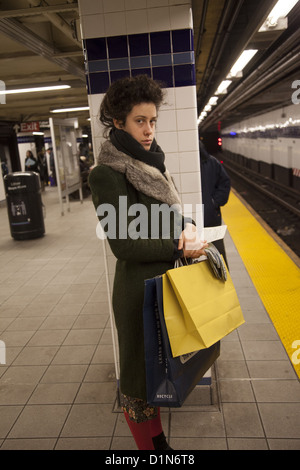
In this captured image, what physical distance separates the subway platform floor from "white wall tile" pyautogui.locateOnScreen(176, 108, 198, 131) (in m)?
1.68

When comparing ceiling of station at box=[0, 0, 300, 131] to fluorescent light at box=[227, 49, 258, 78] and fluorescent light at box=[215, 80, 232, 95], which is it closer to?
fluorescent light at box=[227, 49, 258, 78]

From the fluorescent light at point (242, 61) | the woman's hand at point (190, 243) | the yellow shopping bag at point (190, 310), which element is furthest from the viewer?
the fluorescent light at point (242, 61)

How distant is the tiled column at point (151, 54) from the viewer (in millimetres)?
2518

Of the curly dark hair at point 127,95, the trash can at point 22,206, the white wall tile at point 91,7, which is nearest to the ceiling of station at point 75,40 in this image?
the white wall tile at point 91,7

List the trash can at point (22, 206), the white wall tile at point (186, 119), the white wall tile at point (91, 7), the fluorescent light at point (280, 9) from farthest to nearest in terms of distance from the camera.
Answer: the trash can at point (22, 206) → the fluorescent light at point (280, 9) → the white wall tile at point (186, 119) → the white wall tile at point (91, 7)

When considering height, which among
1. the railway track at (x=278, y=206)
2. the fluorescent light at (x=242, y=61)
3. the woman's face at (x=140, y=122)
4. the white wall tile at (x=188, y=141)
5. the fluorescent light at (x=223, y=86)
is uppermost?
the fluorescent light at (x=242, y=61)

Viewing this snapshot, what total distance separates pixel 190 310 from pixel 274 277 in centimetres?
372

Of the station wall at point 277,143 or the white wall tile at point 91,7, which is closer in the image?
the white wall tile at point 91,7

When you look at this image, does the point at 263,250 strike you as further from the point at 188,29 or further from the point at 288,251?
the point at 188,29

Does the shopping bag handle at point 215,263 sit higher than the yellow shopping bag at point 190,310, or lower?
higher

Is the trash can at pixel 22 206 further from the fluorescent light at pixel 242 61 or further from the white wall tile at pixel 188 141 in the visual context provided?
the white wall tile at pixel 188 141

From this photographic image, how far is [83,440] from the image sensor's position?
2549mm

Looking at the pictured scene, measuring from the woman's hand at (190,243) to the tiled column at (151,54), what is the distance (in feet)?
2.93
